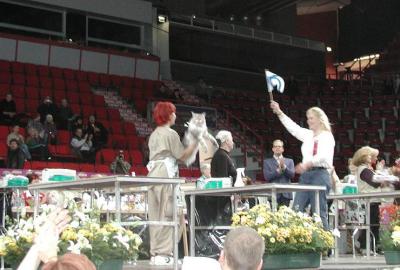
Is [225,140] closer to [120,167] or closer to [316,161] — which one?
[316,161]

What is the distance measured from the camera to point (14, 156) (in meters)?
14.6

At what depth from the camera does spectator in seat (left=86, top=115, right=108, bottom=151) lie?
17.3 meters

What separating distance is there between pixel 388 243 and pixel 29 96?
13.0m

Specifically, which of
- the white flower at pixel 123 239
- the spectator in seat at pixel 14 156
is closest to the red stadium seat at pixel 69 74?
the spectator in seat at pixel 14 156

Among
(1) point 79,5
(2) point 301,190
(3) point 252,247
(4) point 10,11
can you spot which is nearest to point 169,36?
(1) point 79,5

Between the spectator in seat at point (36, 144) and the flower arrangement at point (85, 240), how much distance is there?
1022 centimetres

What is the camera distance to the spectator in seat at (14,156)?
14.6 meters

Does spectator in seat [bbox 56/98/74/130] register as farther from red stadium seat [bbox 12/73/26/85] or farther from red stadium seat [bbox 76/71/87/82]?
red stadium seat [bbox 76/71/87/82]

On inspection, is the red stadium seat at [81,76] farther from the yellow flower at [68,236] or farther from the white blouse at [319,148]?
the yellow flower at [68,236]

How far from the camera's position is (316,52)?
29.7 metres

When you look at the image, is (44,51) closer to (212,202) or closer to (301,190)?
(212,202)

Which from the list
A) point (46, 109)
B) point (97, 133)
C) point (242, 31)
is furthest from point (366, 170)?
point (242, 31)

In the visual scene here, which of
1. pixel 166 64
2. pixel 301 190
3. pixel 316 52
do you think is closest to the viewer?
pixel 301 190

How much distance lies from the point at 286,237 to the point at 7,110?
11590 millimetres
